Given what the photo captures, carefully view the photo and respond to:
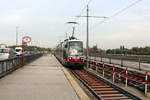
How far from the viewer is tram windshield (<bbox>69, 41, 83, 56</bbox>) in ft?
99.1

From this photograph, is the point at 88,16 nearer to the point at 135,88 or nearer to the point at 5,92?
the point at 135,88

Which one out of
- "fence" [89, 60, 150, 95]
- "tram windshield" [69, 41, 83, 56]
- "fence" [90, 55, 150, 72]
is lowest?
"fence" [89, 60, 150, 95]

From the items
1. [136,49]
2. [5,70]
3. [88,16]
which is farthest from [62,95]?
[136,49]

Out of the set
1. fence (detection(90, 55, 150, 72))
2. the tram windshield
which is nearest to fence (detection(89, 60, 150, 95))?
fence (detection(90, 55, 150, 72))

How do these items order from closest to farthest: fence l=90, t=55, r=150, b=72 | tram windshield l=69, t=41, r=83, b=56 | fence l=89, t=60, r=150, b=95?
1. fence l=89, t=60, r=150, b=95
2. fence l=90, t=55, r=150, b=72
3. tram windshield l=69, t=41, r=83, b=56

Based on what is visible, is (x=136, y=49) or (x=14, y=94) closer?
(x=14, y=94)

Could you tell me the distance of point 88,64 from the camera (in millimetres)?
29672

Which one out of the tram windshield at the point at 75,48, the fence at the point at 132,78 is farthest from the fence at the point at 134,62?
the fence at the point at 132,78

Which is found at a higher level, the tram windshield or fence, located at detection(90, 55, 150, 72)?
the tram windshield

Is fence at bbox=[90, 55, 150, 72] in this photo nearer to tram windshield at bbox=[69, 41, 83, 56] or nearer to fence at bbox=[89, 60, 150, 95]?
tram windshield at bbox=[69, 41, 83, 56]

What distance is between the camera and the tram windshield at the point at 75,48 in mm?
30203

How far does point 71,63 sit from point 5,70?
11.8m

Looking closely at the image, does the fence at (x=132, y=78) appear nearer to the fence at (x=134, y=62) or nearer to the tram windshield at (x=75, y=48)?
the fence at (x=134, y=62)

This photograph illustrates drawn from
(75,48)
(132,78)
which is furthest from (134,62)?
(132,78)
